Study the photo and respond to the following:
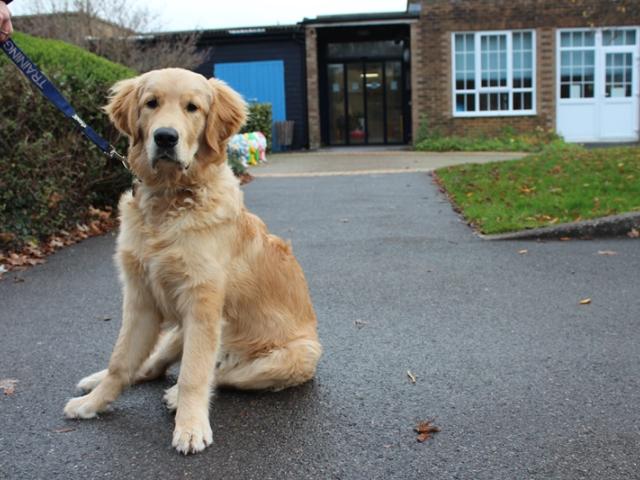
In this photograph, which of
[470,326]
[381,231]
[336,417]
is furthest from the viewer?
[381,231]

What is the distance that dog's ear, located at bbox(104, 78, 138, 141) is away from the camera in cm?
349

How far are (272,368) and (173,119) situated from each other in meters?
1.35

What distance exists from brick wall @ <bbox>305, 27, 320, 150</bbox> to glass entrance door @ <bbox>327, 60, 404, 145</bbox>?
3.88ft

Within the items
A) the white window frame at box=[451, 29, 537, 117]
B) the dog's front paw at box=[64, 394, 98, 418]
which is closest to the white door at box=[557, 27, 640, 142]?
the white window frame at box=[451, 29, 537, 117]

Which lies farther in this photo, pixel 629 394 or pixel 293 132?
pixel 293 132

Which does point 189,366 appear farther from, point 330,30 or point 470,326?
point 330,30

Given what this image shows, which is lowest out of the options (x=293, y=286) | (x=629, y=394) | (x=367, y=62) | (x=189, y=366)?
(x=629, y=394)

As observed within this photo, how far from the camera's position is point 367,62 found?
24516mm

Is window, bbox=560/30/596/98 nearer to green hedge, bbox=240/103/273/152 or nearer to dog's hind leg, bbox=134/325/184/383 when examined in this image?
green hedge, bbox=240/103/273/152

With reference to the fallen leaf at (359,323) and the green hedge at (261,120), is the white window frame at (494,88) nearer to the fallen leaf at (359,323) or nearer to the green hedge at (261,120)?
the green hedge at (261,120)

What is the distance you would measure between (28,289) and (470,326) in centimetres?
396

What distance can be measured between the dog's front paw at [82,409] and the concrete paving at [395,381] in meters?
0.05

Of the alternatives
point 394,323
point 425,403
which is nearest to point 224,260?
point 425,403

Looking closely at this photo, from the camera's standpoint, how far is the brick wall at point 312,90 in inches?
914
